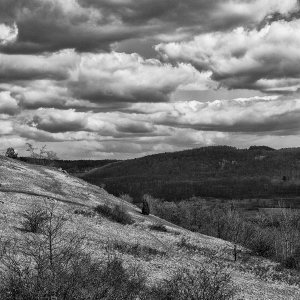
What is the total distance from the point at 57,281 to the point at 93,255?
628 inches

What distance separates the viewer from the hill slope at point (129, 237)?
1165 inches

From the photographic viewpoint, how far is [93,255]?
27812 mm

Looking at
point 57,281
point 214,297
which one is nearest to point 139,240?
point 214,297

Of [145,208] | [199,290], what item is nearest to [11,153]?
[145,208]

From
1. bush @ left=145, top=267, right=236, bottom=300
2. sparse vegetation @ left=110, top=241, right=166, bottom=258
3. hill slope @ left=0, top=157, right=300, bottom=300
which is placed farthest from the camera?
sparse vegetation @ left=110, top=241, right=166, bottom=258

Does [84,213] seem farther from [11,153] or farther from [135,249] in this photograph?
[11,153]

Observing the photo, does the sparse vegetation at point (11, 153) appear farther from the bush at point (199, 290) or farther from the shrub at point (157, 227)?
the bush at point (199, 290)

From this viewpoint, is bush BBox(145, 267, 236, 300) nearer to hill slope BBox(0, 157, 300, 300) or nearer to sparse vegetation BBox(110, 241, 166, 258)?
hill slope BBox(0, 157, 300, 300)

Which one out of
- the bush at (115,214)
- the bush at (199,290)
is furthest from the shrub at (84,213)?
the bush at (199,290)

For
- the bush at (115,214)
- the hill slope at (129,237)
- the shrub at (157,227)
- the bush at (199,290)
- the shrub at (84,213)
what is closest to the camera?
the bush at (199,290)

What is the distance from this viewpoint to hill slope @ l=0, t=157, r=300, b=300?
29.6m

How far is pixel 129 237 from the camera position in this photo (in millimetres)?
39688

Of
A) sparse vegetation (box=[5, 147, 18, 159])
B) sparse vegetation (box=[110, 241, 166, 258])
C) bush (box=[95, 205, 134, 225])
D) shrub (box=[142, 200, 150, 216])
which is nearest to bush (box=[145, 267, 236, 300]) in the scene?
sparse vegetation (box=[110, 241, 166, 258])

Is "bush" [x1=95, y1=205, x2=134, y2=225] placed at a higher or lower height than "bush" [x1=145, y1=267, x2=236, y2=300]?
lower
